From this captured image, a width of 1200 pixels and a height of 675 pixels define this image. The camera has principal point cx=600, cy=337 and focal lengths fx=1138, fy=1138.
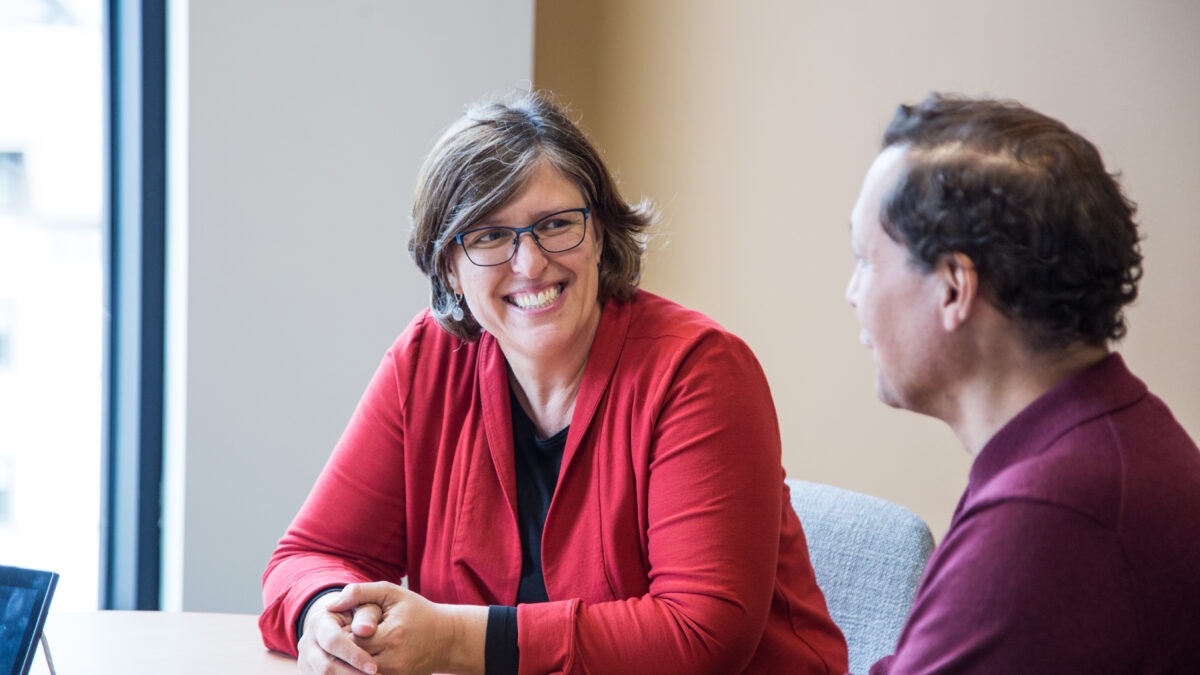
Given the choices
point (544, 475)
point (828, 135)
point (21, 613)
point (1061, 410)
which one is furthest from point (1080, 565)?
point (828, 135)

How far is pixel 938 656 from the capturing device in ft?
3.04

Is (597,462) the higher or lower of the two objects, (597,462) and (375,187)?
the lower

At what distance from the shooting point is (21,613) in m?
1.23

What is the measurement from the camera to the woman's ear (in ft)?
3.21

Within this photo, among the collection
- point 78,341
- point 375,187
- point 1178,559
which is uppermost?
point 375,187

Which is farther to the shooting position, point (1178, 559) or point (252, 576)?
point (252, 576)

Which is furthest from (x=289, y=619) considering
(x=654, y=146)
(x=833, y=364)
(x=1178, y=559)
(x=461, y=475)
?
(x=654, y=146)

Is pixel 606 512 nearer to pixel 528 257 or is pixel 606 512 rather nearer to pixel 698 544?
pixel 698 544

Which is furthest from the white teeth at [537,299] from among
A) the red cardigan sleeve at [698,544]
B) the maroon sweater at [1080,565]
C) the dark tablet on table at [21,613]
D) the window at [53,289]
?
the window at [53,289]

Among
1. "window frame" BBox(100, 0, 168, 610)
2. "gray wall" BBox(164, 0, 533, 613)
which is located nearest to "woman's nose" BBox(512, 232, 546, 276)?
"gray wall" BBox(164, 0, 533, 613)

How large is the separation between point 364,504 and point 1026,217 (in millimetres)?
1093

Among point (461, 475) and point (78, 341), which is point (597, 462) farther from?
point (78, 341)

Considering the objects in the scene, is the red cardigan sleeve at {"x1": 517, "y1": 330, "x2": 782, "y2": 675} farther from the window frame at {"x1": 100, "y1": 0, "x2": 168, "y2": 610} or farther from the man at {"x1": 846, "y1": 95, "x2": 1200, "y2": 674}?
the window frame at {"x1": 100, "y1": 0, "x2": 168, "y2": 610}

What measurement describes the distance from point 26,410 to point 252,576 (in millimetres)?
739
